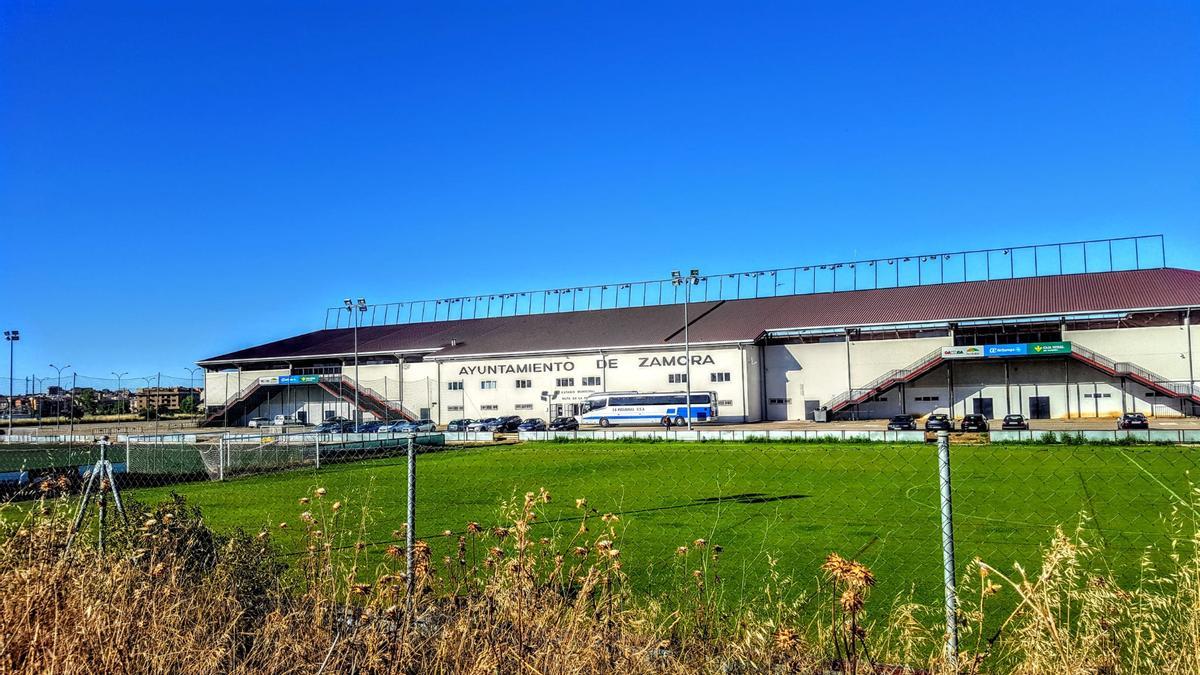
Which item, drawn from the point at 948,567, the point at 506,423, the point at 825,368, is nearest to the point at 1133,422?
the point at 825,368

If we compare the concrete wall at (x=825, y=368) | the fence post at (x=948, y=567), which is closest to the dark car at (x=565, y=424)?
the concrete wall at (x=825, y=368)

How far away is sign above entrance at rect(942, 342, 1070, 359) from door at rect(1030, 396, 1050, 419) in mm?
3026

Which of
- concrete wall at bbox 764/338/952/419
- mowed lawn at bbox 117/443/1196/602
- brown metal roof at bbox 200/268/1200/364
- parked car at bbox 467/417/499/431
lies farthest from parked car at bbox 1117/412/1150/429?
parked car at bbox 467/417/499/431

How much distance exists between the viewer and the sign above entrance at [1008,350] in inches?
1732

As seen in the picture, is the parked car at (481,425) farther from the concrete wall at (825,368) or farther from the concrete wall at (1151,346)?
the concrete wall at (1151,346)

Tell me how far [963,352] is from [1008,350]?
2.26 meters

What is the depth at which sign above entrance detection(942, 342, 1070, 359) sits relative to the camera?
44000 mm

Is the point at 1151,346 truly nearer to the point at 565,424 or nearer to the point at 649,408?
the point at 649,408

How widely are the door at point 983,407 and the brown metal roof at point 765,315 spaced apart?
4.90 metres

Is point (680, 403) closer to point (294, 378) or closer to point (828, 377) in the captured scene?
point (828, 377)

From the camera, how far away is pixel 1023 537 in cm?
1019

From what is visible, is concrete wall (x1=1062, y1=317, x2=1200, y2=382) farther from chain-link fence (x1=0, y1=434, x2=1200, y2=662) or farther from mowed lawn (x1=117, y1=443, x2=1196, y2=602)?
mowed lawn (x1=117, y1=443, x2=1196, y2=602)

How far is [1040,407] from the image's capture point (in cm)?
4609

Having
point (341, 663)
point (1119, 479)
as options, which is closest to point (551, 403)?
point (1119, 479)
